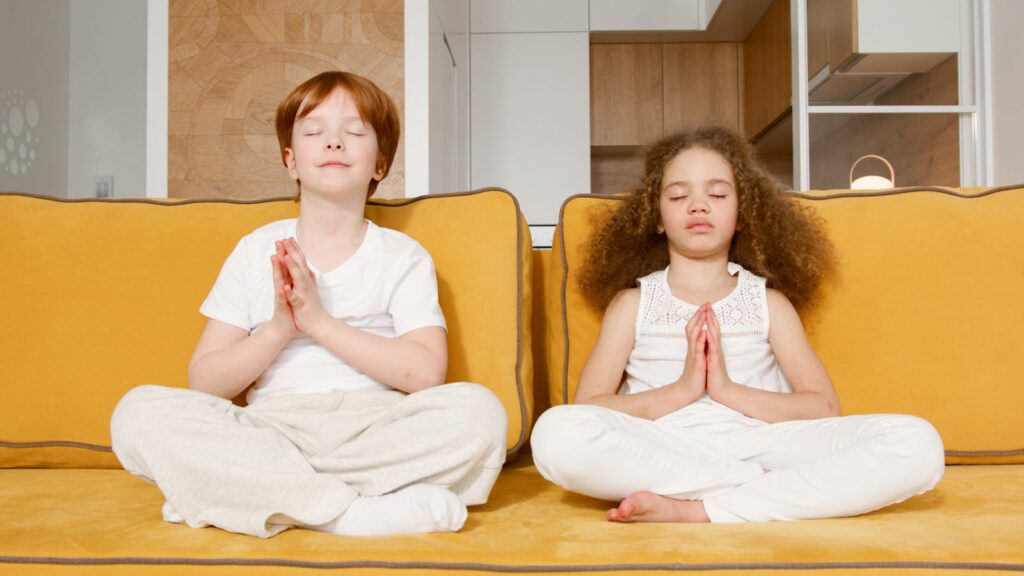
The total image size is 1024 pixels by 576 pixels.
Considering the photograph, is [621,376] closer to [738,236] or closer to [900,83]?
[738,236]

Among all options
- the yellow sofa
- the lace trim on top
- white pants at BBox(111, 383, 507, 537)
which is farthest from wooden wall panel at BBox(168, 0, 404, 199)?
white pants at BBox(111, 383, 507, 537)

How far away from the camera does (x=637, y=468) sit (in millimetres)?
1179

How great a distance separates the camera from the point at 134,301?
154 cm

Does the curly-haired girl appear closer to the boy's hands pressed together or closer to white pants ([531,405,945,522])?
white pants ([531,405,945,522])

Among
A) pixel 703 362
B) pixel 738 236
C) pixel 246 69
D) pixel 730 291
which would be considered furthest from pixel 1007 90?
pixel 246 69

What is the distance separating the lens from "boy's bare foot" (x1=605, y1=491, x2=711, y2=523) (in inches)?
43.5

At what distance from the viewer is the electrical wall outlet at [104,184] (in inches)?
218

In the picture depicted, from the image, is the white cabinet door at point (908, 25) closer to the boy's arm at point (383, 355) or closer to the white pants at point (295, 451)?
the boy's arm at point (383, 355)

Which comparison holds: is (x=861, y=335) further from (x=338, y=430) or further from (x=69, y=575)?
(x=69, y=575)

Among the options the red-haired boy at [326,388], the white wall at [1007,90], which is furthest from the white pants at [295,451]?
the white wall at [1007,90]

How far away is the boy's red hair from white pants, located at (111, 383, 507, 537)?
1.67 ft

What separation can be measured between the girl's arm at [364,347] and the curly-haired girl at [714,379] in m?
0.22

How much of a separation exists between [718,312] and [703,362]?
170 millimetres

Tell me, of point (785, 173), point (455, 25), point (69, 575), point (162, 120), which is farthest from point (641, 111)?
point (69, 575)
